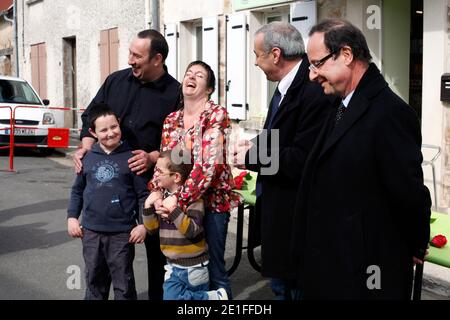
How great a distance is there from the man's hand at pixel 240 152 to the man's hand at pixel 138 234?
83 centimetres

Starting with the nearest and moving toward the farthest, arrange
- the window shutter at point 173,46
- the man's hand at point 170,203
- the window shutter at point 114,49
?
1. the man's hand at point 170,203
2. the window shutter at point 173,46
3. the window shutter at point 114,49

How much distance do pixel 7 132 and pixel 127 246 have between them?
10084 millimetres

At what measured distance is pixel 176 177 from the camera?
3.55m

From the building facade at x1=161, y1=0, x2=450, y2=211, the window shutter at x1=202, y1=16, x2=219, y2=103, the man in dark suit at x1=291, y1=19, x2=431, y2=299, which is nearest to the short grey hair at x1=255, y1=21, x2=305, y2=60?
the man in dark suit at x1=291, y1=19, x2=431, y2=299

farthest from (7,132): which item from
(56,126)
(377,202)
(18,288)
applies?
(377,202)

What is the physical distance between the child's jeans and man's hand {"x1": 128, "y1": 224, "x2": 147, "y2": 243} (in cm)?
27

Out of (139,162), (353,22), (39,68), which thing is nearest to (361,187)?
(139,162)

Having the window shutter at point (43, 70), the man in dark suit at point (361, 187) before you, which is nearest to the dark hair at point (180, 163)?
the man in dark suit at point (361, 187)

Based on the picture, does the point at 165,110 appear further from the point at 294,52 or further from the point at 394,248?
the point at 394,248

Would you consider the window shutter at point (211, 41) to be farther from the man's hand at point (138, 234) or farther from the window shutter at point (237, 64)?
the man's hand at point (138, 234)

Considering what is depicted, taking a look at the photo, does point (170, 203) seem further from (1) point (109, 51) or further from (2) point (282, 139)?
(1) point (109, 51)

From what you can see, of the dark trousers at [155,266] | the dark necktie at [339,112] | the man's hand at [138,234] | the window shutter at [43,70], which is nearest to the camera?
the dark necktie at [339,112]

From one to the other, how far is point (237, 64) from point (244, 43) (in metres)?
Answer: 0.39

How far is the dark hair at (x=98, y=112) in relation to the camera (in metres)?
3.86
